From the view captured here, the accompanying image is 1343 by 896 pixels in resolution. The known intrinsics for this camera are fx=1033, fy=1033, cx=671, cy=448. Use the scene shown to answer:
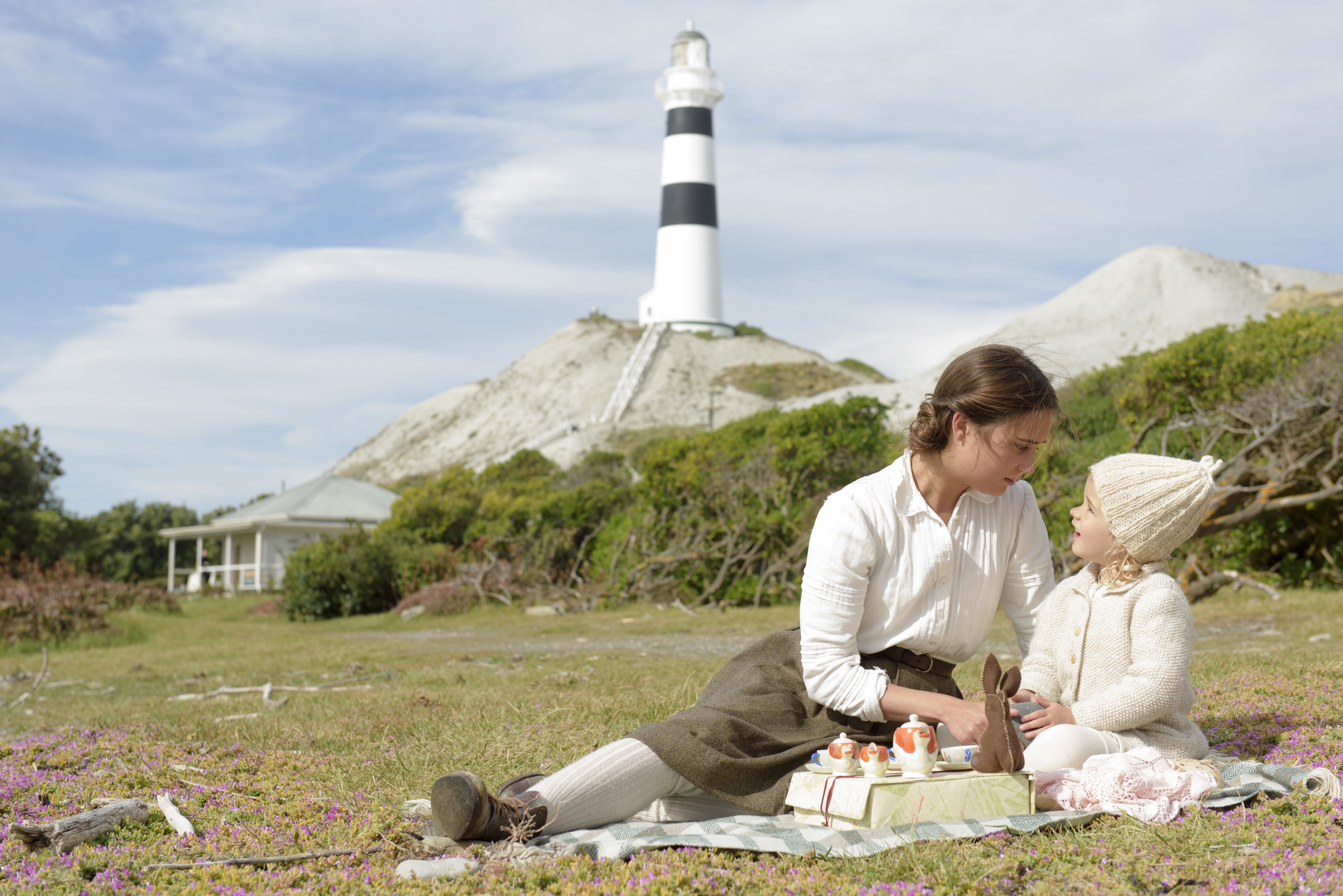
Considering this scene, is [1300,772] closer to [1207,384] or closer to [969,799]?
[969,799]

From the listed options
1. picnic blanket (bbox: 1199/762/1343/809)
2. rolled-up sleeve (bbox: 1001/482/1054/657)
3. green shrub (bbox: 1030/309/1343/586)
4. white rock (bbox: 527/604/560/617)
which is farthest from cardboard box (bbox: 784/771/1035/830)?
white rock (bbox: 527/604/560/617)

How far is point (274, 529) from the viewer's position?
28312 millimetres

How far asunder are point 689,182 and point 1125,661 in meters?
47.2

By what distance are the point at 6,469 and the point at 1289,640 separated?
24.9 metres

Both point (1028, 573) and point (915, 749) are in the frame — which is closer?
point (915, 749)

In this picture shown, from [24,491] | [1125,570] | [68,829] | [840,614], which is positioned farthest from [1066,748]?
[24,491]

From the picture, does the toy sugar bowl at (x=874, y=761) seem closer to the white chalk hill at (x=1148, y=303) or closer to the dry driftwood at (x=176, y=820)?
the dry driftwood at (x=176, y=820)

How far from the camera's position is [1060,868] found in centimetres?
223

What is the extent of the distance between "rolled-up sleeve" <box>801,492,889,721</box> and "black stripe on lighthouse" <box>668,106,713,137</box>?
46.7 m

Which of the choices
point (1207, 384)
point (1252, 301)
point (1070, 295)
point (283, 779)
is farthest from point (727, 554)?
point (1252, 301)

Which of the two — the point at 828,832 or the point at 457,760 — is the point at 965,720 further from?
the point at 457,760

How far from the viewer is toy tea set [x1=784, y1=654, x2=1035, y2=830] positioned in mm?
2504

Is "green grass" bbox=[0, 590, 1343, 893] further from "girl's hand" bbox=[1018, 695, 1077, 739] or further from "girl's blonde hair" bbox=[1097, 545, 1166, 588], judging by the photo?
"girl's blonde hair" bbox=[1097, 545, 1166, 588]

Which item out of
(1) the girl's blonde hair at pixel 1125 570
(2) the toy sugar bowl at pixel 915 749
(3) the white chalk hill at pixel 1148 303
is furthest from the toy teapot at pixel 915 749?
(3) the white chalk hill at pixel 1148 303
